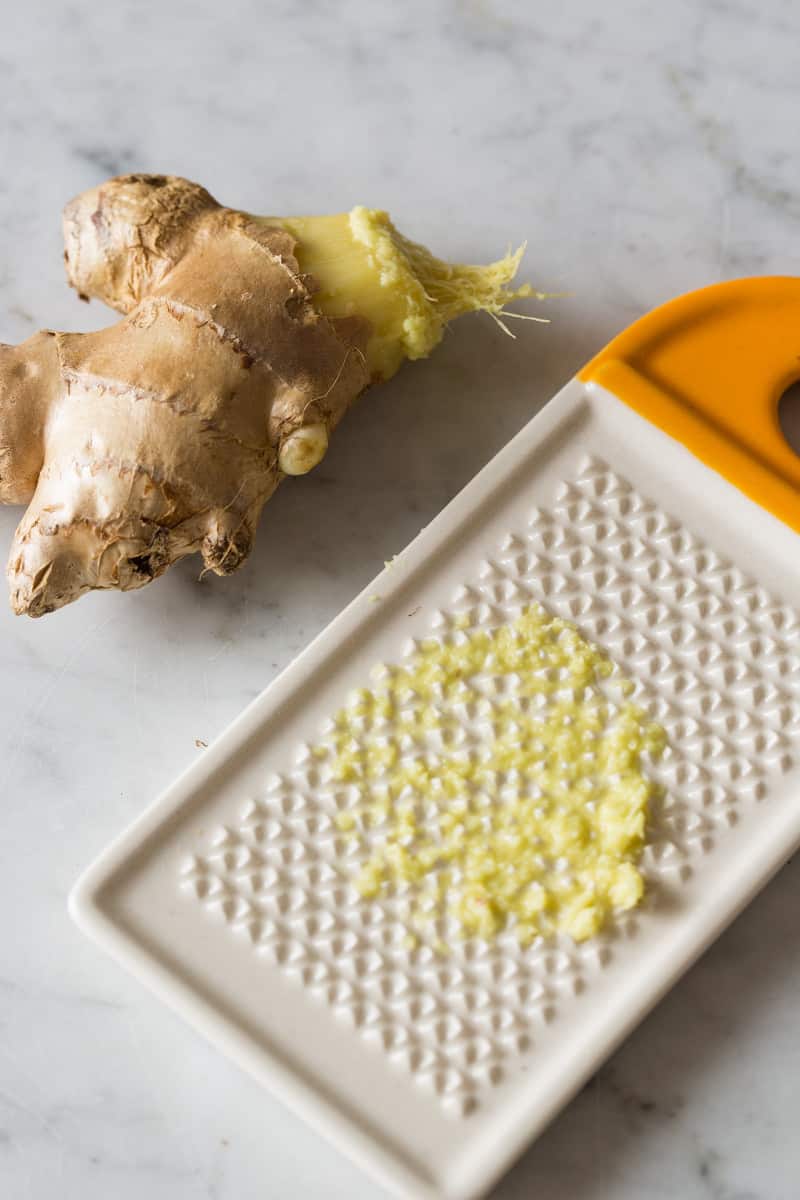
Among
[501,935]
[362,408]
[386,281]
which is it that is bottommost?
[501,935]

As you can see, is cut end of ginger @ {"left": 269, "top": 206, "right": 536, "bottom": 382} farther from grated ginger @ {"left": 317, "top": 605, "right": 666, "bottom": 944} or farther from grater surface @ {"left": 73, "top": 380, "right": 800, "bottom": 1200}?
grated ginger @ {"left": 317, "top": 605, "right": 666, "bottom": 944}

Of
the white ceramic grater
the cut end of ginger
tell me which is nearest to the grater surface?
the white ceramic grater

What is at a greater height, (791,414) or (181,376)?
(791,414)

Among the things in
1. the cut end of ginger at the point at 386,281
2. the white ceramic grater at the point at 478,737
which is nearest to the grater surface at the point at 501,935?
the white ceramic grater at the point at 478,737

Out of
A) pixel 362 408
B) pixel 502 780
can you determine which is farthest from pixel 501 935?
pixel 362 408

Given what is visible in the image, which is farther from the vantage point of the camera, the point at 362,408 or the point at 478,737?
the point at 362,408

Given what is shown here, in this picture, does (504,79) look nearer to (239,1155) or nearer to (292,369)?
(292,369)

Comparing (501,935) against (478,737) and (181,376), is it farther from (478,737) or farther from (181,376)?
(181,376)
